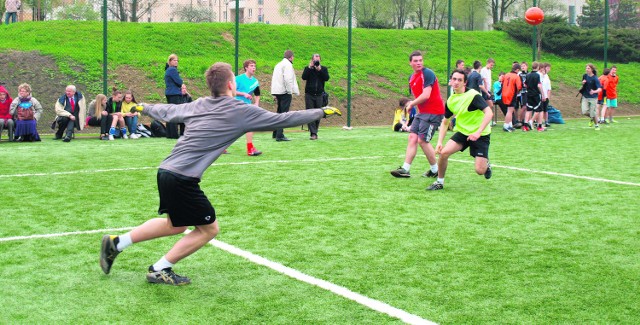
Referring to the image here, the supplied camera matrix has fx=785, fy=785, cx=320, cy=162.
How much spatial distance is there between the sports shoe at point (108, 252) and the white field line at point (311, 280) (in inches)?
45.5

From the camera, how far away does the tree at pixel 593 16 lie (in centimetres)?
3991

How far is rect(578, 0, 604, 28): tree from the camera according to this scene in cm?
3991

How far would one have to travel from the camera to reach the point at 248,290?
559 centimetres

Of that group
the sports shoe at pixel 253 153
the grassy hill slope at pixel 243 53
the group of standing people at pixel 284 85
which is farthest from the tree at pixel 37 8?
the sports shoe at pixel 253 153

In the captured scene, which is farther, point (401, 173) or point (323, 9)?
point (323, 9)

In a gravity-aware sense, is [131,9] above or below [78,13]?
below

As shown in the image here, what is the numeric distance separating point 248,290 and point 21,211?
13.8ft

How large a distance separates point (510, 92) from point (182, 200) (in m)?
17.9

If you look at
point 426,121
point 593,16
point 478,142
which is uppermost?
point 593,16

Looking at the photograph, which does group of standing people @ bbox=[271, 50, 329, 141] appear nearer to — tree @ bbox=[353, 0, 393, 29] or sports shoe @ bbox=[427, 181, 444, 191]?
sports shoe @ bbox=[427, 181, 444, 191]

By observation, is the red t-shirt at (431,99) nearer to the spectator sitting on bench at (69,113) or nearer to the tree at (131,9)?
the spectator sitting on bench at (69,113)

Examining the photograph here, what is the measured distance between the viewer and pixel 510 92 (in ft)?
72.7

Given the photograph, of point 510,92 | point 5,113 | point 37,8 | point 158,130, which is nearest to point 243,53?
point 37,8

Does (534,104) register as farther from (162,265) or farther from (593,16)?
(593,16)
